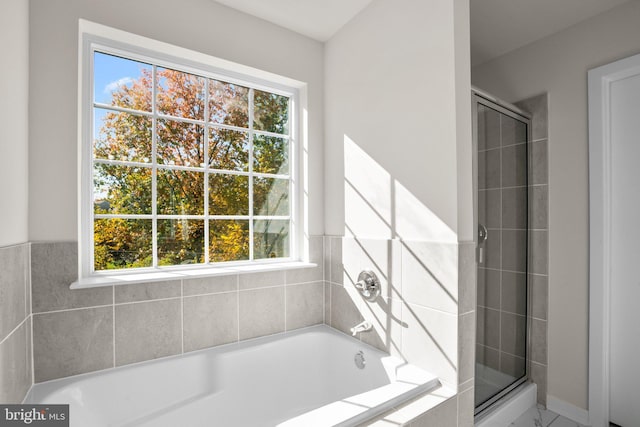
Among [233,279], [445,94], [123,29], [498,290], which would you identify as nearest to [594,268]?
[498,290]

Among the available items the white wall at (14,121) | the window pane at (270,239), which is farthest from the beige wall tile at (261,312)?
the white wall at (14,121)

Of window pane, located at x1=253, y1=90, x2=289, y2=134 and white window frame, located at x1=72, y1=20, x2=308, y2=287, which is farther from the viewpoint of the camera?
window pane, located at x1=253, y1=90, x2=289, y2=134

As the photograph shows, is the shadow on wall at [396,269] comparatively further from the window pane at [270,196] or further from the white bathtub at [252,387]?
the window pane at [270,196]

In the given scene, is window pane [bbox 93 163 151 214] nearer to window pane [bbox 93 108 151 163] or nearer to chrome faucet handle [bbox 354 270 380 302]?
window pane [bbox 93 108 151 163]

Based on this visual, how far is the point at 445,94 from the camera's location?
146 centimetres

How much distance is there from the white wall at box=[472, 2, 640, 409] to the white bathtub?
4.04 ft

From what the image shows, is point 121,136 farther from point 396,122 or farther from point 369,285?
point 369,285

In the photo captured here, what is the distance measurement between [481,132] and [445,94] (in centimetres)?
49

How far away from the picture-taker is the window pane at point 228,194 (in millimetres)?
1942

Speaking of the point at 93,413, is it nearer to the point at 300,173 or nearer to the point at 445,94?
the point at 300,173

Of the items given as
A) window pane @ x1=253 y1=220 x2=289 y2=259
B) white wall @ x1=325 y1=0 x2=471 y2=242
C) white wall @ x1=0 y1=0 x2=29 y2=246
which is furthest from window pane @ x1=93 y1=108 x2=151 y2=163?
white wall @ x1=325 y1=0 x2=471 y2=242

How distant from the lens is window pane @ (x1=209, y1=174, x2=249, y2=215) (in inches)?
76.5

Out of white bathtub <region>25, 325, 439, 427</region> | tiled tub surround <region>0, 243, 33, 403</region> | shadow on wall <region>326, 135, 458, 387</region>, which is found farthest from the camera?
shadow on wall <region>326, 135, 458, 387</region>

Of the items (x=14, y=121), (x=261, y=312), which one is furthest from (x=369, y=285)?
(x=14, y=121)
